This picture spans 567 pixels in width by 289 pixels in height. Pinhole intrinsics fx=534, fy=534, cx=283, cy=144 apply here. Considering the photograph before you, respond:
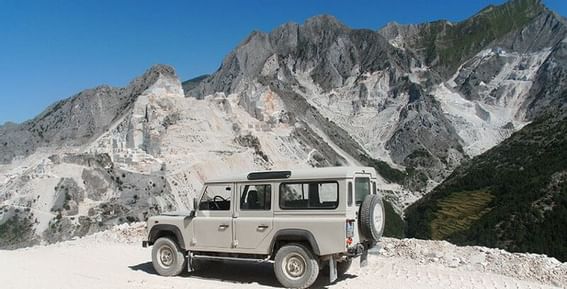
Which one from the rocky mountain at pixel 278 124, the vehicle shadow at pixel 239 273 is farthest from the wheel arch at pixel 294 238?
the rocky mountain at pixel 278 124

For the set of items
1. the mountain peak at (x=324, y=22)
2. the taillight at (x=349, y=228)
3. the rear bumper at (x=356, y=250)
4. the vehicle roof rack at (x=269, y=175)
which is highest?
the mountain peak at (x=324, y=22)

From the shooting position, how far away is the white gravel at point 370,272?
33.3 feet

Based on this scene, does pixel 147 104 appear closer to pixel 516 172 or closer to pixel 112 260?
pixel 516 172

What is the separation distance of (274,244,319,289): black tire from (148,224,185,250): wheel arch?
2.29 m

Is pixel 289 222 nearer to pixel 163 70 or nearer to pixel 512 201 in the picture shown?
pixel 512 201

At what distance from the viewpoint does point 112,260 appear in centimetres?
1316

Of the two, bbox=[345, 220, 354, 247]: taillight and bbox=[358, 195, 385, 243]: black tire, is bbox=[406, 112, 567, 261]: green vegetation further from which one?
bbox=[345, 220, 354, 247]: taillight

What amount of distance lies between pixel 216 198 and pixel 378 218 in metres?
3.17

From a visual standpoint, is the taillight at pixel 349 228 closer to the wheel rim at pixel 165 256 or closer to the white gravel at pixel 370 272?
the white gravel at pixel 370 272

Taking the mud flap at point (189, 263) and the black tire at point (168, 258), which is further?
the black tire at point (168, 258)

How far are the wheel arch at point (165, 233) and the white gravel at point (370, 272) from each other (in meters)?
0.71

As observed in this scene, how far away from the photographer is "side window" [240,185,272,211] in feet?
32.7

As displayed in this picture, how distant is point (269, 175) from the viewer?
32.6ft

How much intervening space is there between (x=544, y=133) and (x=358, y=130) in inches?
2338
